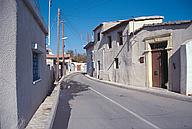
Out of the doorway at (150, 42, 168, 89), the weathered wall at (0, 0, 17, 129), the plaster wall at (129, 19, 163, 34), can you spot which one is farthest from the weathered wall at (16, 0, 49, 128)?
the plaster wall at (129, 19, 163, 34)

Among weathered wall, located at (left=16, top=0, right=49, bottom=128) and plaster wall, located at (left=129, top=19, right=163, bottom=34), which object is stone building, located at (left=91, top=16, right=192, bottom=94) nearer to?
plaster wall, located at (left=129, top=19, right=163, bottom=34)

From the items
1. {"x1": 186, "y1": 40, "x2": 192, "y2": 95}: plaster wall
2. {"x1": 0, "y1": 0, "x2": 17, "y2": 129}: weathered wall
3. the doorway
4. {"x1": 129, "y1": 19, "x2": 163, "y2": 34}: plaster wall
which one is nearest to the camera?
{"x1": 0, "y1": 0, "x2": 17, "y2": 129}: weathered wall

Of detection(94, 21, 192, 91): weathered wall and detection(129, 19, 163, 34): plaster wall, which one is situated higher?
detection(129, 19, 163, 34): plaster wall

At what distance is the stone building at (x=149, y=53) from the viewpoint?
623 inches

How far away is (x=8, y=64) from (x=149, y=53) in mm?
15246

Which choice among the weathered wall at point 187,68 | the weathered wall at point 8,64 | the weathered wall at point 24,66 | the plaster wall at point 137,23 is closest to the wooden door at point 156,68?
the weathered wall at point 187,68

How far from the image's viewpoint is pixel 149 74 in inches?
756

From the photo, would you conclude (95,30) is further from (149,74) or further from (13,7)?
(13,7)

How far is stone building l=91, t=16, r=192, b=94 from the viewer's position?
1584cm

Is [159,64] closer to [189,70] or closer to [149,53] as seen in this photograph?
[149,53]

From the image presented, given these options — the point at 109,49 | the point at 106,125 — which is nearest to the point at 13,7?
the point at 106,125

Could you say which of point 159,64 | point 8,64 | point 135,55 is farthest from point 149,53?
point 8,64

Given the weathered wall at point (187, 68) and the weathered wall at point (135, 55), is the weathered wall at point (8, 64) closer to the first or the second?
the weathered wall at point (187, 68)

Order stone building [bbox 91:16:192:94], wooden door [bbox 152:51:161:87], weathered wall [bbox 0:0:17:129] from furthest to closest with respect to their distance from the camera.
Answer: wooden door [bbox 152:51:161:87], stone building [bbox 91:16:192:94], weathered wall [bbox 0:0:17:129]
